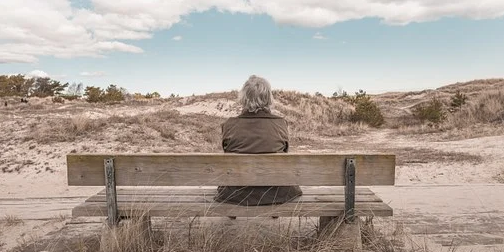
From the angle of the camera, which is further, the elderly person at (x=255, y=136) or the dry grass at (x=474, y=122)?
the dry grass at (x=474, y=122)

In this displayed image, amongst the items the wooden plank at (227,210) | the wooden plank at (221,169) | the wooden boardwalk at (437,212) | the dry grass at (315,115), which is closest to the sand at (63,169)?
the wooden boardwalk at (437,212)

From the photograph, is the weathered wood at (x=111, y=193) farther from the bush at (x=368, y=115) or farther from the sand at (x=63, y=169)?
the bush at (x=368, y=115)

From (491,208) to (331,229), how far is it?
3.21 meters

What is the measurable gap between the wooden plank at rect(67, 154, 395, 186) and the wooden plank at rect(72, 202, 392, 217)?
0.29 meters

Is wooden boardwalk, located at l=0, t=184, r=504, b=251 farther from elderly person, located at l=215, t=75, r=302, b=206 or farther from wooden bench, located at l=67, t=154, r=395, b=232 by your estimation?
elderly person, located at l=215, t=75, r=302, b=206

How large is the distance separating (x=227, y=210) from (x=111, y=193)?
94 cm

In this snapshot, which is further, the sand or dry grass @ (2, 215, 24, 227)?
the sand

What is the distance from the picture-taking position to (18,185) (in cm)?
858

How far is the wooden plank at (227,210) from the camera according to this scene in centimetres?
369

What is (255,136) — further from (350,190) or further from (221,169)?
(350,190)

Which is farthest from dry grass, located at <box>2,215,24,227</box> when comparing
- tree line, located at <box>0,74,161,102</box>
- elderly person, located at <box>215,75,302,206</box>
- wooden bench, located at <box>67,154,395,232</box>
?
tree line, located at <box>0,74,161,102</box>

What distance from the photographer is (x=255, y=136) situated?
12.7 ft

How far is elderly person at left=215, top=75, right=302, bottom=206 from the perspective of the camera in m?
3.81

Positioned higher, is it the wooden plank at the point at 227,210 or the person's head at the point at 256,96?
the person's head at the point at 256,96
